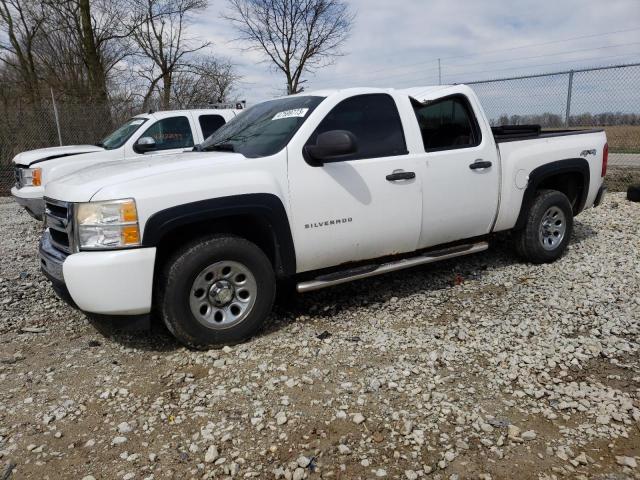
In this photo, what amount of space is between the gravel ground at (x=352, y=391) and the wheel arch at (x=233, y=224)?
0.71 metres

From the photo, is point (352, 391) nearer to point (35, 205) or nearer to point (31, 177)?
point (35, 205)

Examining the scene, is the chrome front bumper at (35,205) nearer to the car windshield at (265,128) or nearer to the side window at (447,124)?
the car windshield at (265,128)

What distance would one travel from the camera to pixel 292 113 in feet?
13.1

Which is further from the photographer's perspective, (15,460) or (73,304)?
(73,304)

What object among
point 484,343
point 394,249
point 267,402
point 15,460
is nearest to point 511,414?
point 484,343

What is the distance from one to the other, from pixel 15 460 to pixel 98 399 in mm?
585

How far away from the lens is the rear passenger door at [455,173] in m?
4.29

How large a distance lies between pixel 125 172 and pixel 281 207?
1.11m

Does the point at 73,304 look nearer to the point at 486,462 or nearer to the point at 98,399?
the point at 98,399

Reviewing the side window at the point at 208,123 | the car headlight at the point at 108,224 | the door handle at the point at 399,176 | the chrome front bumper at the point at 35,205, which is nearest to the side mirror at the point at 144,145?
the side window at the point at 208,123

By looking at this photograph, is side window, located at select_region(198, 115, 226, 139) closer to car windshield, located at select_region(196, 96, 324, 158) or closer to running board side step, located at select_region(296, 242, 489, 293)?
car windshield, located at select_region(196, 96, 324, 158)

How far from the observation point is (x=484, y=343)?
11.9ft

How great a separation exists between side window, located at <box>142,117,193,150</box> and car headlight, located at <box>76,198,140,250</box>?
17.5ft

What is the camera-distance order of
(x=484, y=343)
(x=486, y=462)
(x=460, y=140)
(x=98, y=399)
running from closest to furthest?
(x=486, y=462) < (x=98, y=399) < (x=484, y=343) < (x=460, y=140)
